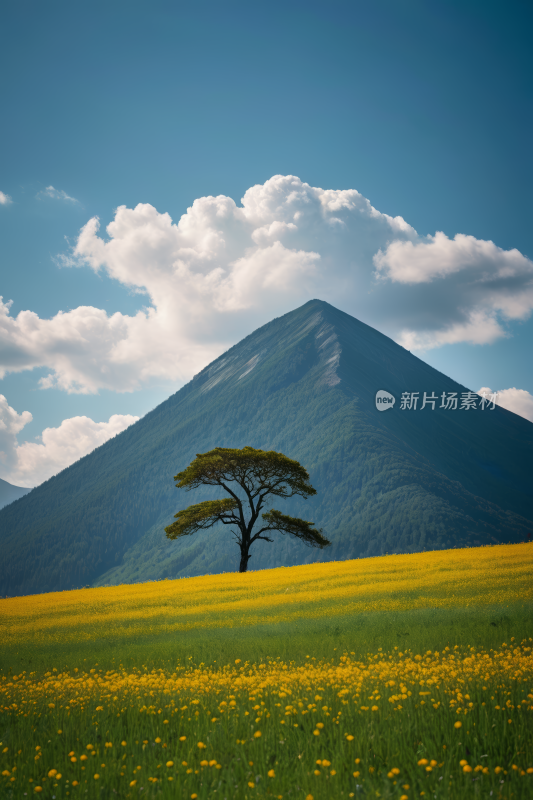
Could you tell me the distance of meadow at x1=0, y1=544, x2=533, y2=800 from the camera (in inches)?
223

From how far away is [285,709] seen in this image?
7512 millimetres

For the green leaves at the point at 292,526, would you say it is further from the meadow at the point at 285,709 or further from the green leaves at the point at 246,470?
the meadow at the point at 285,709

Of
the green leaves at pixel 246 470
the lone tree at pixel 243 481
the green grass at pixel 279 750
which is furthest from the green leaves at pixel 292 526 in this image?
the green grass at pixel 279 750

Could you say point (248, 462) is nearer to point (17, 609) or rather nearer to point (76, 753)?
point (17, 609)

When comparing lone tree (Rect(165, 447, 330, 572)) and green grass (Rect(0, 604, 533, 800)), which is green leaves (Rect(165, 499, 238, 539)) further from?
green grass (Rect(0, 604, 533, 800))

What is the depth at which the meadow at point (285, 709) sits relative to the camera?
5.66 meters

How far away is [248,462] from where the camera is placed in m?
41.5

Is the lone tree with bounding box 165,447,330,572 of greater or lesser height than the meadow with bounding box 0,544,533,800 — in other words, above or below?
above

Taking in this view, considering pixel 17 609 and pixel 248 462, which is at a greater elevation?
pixel 248 462

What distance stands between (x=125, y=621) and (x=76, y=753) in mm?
16489

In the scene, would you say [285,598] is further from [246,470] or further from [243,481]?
[243,481]

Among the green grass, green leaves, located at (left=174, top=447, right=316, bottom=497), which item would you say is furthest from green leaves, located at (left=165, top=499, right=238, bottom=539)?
the green grass

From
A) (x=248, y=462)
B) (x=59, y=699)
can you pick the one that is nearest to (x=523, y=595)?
(x=59, y=699)

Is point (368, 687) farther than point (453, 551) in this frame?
No
